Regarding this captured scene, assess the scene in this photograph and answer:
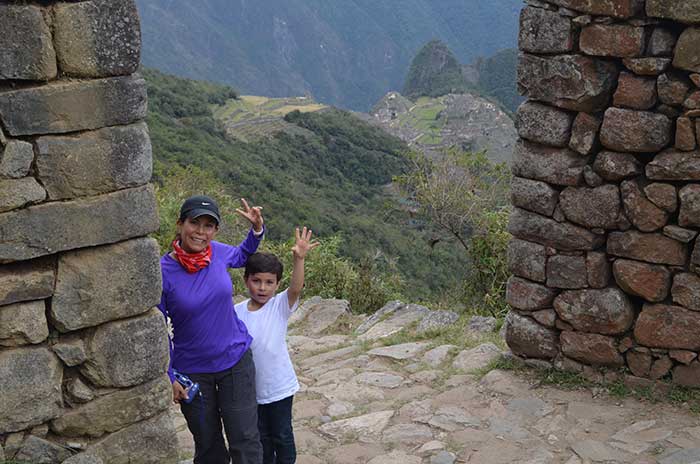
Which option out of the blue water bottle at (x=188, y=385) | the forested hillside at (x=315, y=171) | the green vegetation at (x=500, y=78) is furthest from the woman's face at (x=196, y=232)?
the green vegetation at (x=500, y=78)

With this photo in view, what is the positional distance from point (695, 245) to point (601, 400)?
3.79ft

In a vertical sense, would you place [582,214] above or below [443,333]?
above

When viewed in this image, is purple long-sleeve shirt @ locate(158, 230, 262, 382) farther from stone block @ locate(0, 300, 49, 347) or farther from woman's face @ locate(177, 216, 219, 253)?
stone block @ locate(0, 300, 49, 347)

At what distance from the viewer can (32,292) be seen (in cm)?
310

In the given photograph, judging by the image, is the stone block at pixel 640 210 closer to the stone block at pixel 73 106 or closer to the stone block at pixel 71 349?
the stone block at pixel 73 106

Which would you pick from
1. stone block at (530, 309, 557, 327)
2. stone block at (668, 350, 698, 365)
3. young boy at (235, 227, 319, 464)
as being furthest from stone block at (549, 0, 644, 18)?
young boy at (235, 227, 319, 464)

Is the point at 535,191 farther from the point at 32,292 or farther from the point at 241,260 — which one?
the point at 32,292

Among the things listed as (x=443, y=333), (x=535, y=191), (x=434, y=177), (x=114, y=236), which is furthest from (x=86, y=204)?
(x=434, y=177)

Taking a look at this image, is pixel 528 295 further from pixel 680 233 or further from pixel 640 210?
pixel 680 233

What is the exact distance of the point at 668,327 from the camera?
16.3ft

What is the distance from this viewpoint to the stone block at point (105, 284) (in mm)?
3180

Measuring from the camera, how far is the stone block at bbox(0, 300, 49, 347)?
3059mm

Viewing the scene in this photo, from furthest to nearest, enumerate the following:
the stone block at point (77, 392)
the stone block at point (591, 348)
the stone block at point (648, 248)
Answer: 1. the stone block at point (591, 348)
2. the stone block at point (648, 248)
3. the stone block at point (77, 392)

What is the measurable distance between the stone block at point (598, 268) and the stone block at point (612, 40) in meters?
1.26
